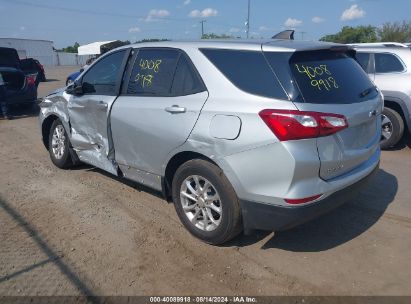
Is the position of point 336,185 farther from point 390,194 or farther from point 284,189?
point 390,194

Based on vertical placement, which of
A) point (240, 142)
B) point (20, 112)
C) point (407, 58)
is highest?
point (407, 58)

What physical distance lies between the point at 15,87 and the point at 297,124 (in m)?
10.3

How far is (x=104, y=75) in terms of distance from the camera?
4711 millimetres

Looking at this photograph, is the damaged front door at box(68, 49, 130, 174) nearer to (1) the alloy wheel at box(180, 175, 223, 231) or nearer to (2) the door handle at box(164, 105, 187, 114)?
(2) the door handle at box(164, 105, 187, 114)

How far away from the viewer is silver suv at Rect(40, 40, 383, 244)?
9.64 ft

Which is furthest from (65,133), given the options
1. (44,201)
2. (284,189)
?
(284,189)

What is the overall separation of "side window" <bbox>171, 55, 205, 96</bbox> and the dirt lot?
1.40 m

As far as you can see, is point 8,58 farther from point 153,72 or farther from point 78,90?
point 153,72

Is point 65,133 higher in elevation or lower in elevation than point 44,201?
higher

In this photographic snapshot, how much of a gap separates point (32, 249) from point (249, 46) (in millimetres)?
2694

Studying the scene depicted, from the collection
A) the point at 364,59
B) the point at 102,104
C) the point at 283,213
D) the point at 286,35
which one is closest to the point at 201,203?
the point at 283,213

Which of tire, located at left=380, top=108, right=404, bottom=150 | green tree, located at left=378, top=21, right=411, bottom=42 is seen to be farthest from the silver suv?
green tree, located at left=378, top=21, right=411, bottom=42

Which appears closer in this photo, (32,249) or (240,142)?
(240,142)

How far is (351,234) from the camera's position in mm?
3797
